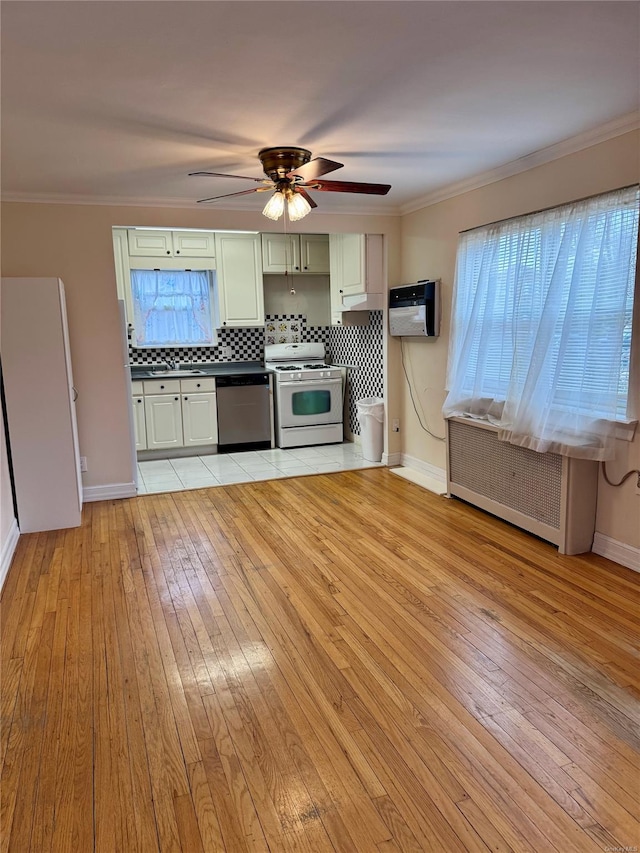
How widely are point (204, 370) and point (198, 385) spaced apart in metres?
0.56

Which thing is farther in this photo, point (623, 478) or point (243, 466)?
point (243, 466)

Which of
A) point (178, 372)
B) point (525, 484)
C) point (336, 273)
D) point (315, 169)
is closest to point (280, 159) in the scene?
point (315, 169)

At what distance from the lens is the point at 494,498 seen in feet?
13.0

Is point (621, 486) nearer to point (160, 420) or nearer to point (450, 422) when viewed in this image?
point (450, 422)

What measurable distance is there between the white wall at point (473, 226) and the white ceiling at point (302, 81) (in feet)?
0.70

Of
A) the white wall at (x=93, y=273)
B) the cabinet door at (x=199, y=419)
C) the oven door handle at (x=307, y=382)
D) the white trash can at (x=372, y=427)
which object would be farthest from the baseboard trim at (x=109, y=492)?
the white trash can at (x=372, y=427)

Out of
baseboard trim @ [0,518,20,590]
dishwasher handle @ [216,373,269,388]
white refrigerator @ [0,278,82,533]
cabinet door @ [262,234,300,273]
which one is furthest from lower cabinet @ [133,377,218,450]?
baseboard trim @ [0,518,20,590]

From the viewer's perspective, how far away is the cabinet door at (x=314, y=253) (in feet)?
21.7

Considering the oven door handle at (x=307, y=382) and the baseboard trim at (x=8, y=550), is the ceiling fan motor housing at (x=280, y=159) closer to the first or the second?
the baseboard trim at (x=8, y=550)

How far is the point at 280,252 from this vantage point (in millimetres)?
6500

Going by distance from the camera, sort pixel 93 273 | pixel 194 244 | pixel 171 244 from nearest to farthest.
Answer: pixel 93 273 < pixel 171 244 < pixel 194 244

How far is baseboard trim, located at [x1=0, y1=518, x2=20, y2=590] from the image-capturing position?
10.7ft

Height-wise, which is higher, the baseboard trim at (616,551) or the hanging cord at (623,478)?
the hanging cord at (623,478)

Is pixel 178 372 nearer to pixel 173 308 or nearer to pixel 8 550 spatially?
pixel 173 308
